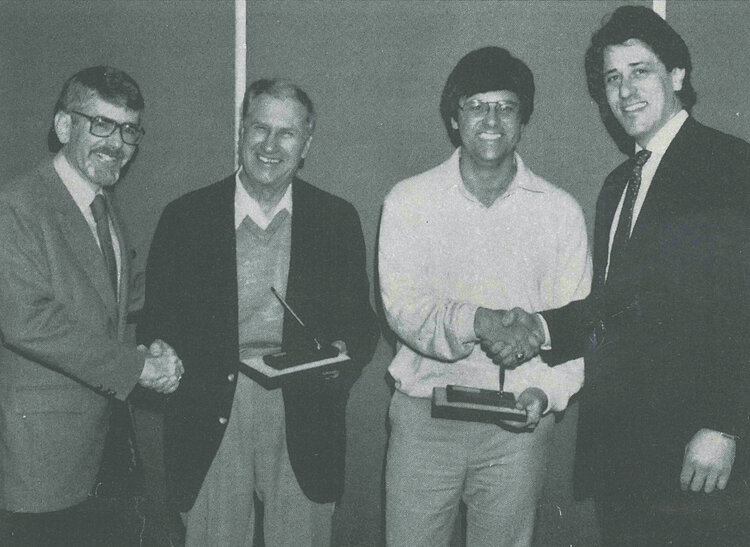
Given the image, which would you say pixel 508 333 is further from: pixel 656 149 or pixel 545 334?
pixel 656 149

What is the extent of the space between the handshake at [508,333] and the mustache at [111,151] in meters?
1.39

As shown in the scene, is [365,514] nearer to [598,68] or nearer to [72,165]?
[72,165]

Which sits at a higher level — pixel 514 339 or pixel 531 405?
pixel 514 339

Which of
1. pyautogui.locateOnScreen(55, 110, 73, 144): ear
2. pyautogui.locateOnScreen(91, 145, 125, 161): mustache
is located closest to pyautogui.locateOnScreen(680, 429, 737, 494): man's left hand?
pyautogui.locateOnScreen(91, 145, 125, 161): mustache

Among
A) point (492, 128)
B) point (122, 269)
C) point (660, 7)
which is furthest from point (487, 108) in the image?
point (122, 269)

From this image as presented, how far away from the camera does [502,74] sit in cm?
245

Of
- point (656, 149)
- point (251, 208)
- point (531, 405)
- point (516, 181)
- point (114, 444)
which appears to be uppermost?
point (656, 149)

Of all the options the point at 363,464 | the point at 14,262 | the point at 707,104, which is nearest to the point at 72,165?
the point at 14,262

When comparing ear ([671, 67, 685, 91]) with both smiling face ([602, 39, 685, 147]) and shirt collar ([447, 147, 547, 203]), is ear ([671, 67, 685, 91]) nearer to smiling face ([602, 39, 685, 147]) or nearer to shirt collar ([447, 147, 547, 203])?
smiling face ([602, 39, 685, 147])

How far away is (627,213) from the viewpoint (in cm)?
236

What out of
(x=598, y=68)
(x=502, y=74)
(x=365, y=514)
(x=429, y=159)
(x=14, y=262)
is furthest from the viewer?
(x=365, y=514)

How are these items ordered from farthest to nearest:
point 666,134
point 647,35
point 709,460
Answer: point 647,35 → point 666,134 → point 709,460

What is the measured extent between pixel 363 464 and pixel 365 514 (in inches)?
9.4

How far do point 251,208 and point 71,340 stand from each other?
30.3 inches
